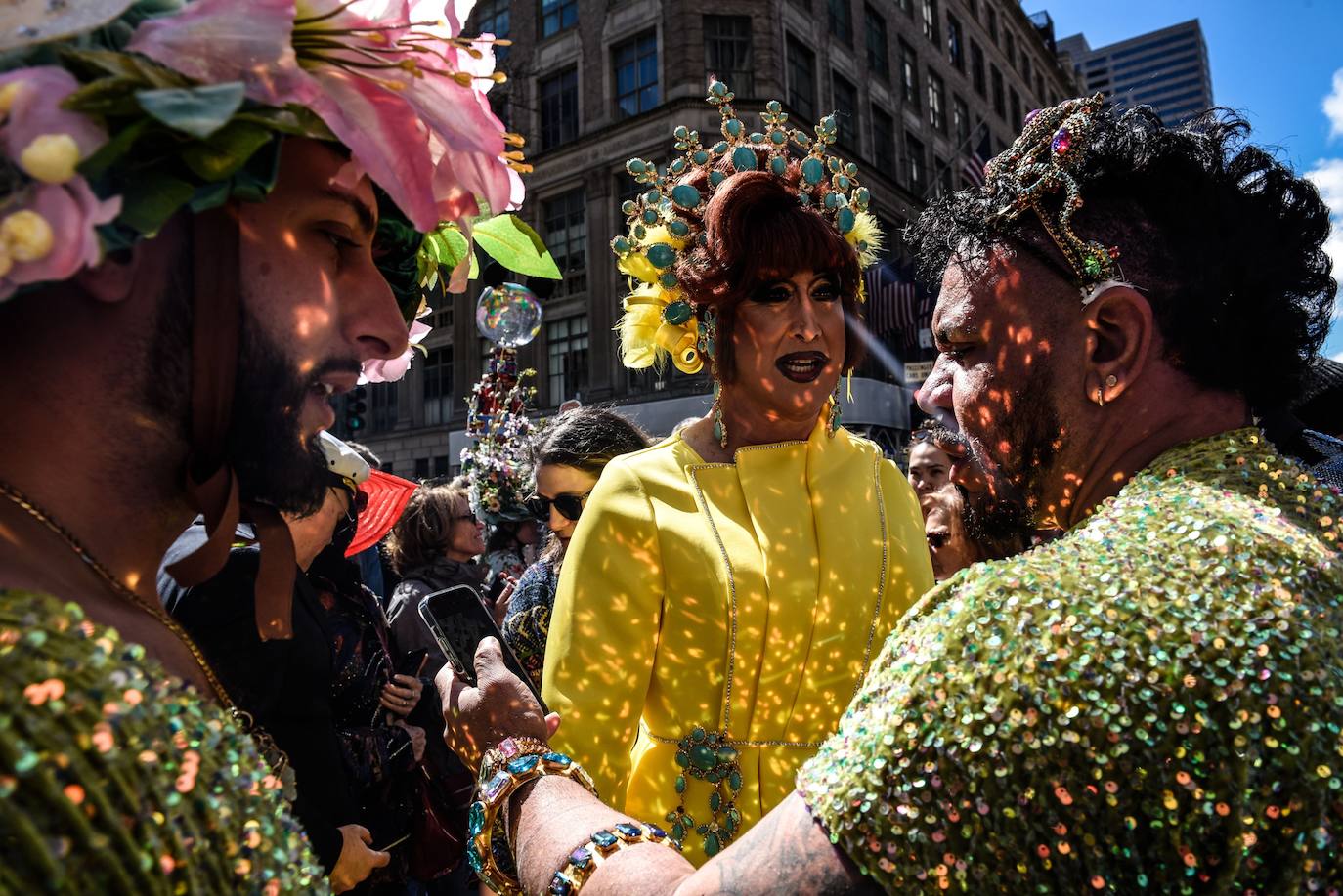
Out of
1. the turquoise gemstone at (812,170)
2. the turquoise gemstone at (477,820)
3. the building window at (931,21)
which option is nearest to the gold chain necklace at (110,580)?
the turquoise gemstone at (477,820)

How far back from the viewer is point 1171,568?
1.05 m

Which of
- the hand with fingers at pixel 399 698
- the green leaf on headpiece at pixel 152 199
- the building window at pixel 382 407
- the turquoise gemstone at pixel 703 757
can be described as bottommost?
the hand with fingers at pixel 399 698

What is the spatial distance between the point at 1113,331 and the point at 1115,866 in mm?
784

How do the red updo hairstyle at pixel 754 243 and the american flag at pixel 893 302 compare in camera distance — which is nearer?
the red updo hairstyle at pixel 754 243

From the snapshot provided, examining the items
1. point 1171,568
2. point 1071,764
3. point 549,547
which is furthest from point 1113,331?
point 549,547

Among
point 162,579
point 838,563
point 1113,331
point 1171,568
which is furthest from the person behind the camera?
point 162,579

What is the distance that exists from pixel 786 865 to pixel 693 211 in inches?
66.5

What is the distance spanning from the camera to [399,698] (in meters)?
3.42

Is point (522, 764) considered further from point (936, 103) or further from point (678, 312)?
point (936, 103)

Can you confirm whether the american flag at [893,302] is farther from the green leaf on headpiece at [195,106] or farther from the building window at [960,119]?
the building window at [960,119]

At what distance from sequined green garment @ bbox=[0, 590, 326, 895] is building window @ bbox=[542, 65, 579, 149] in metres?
22.2

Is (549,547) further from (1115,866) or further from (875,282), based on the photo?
(875,282)

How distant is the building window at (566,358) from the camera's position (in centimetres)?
2105

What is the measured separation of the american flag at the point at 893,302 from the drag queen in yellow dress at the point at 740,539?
38.2ft
